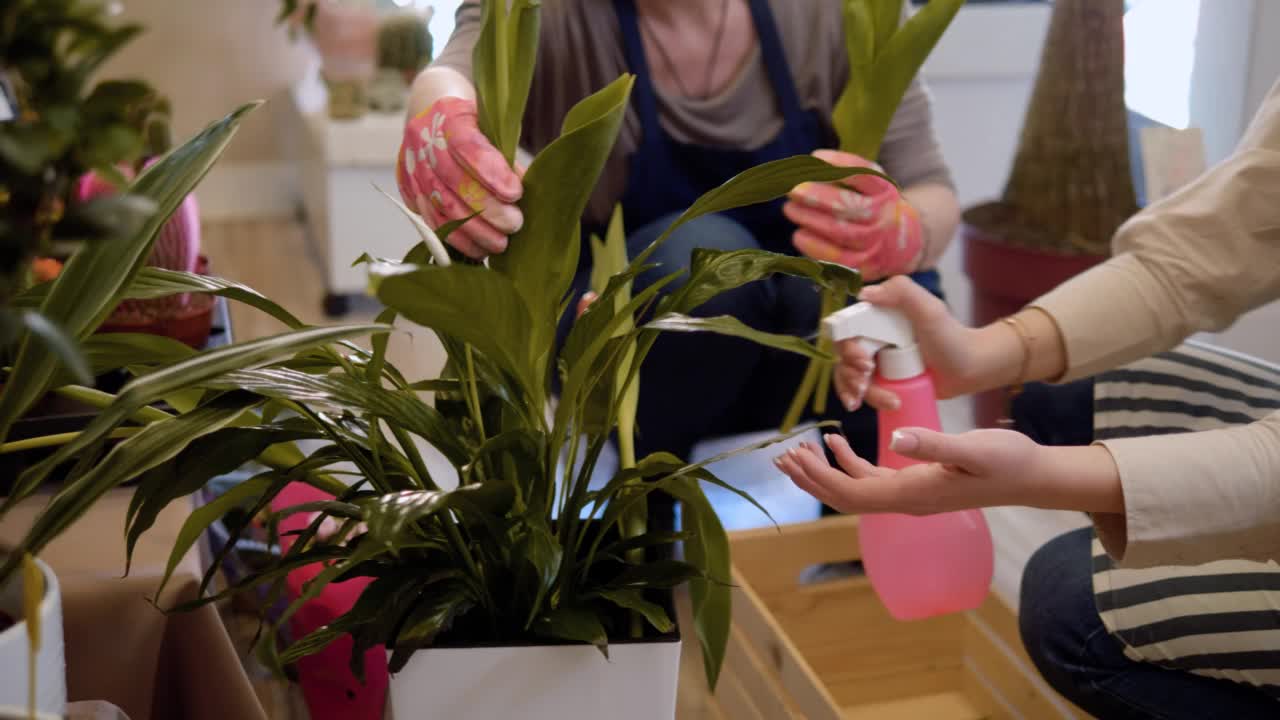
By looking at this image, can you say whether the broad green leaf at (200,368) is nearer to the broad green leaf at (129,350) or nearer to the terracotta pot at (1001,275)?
the broad green leaf at (129,350)

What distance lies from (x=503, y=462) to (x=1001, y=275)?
1.20 meters

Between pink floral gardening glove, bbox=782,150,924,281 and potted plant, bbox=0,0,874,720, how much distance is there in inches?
17.8

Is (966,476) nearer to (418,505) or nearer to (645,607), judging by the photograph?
(645,607)

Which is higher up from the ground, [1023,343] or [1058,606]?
[1023,343]

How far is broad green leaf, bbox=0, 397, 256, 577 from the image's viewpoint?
0.52 m

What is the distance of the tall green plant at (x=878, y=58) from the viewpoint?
3.10ft

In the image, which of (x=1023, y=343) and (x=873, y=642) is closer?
(x=1023, y=343)

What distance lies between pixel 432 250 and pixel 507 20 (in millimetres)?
148

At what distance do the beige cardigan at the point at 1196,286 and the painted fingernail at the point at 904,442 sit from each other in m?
0.18

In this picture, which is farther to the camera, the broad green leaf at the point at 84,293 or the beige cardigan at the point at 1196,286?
the beige cardigan at the point at 1196,286

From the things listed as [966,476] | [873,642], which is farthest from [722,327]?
[873,642]

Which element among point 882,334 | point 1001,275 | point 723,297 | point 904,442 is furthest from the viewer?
point 1001,275

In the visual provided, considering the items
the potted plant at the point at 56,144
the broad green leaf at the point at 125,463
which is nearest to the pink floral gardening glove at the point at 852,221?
the broad green leaf at the point at 125,463

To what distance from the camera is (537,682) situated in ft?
2.11
